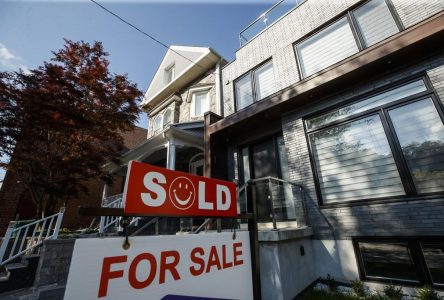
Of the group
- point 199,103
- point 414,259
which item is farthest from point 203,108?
point 414,259

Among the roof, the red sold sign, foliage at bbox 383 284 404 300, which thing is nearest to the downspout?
foliage at bbox 383 284 404 300

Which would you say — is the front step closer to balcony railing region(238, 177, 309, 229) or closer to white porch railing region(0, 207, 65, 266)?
white porch railing region(0, 207, 65, 266)

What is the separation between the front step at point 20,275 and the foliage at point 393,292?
7292 millimetres

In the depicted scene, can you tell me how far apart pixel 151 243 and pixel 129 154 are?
9.09 metres

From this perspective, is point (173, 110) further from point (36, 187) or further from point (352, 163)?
point (352, 163)

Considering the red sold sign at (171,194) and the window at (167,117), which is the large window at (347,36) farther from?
the window at (167,117)

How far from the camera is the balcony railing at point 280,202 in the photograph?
491cm

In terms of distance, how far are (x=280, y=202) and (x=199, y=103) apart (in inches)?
280

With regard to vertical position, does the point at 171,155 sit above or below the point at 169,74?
below

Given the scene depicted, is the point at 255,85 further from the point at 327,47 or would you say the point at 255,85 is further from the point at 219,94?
the point at 327,47

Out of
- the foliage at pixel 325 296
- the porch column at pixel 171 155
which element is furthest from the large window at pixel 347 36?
the foliage at pixel 325 296

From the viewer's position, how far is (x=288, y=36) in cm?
735

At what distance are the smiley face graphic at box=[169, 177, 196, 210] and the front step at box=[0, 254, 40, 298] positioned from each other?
18.6ft

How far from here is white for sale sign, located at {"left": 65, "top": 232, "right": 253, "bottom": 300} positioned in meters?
1.13
